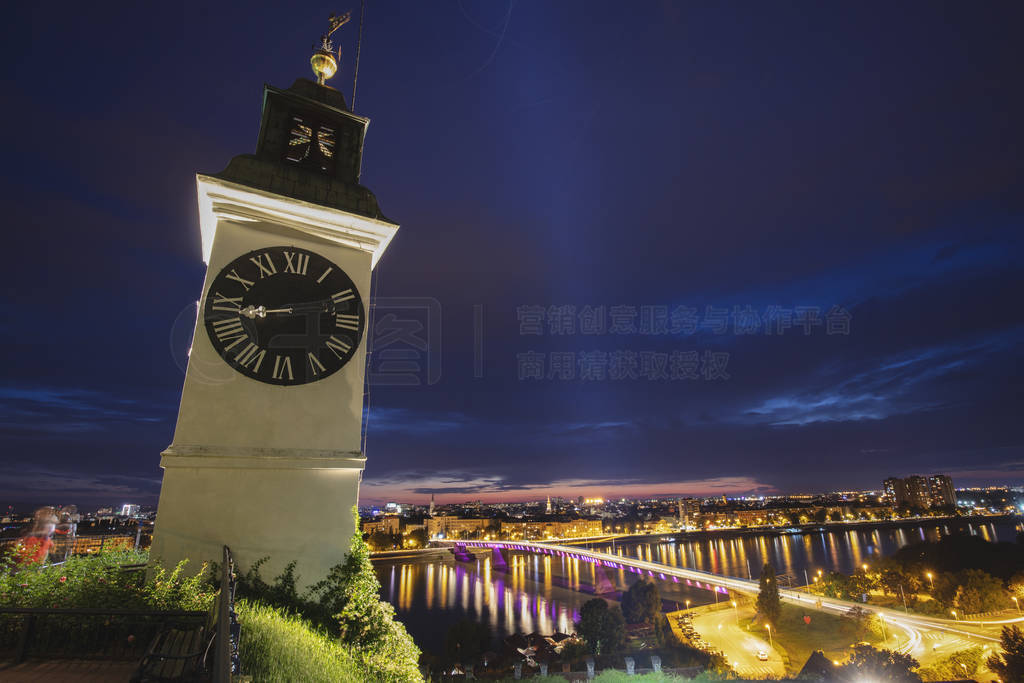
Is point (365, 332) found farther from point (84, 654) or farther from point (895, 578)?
point (895, 578)

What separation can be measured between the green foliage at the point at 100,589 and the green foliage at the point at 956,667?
3674cm

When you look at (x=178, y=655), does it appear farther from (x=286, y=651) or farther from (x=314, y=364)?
(x=314, y=364)

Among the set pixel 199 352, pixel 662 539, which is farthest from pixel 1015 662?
pixel 662 539

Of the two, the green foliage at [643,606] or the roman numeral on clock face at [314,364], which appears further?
the green foliage at [643,606]

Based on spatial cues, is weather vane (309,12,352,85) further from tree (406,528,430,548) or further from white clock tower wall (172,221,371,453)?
tree (406,528,430,548)

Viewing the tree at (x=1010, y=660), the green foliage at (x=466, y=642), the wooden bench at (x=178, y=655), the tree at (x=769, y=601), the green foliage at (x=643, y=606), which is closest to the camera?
the wooden bench at (x=178, y=655)

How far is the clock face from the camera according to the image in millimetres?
7441

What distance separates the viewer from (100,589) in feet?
17.0

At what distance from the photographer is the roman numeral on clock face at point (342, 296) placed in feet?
27.3

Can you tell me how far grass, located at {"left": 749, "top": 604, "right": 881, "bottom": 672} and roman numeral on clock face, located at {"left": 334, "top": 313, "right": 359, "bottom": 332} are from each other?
4319 centimetres

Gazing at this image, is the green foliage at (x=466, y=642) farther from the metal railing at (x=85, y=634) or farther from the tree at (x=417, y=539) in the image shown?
the tree at (x=417, y=539)

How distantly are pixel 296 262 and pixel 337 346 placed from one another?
1.69m

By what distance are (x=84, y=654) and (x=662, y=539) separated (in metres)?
155

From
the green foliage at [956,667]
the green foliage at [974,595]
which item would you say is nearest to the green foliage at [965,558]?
the green foliage at [974,595]
